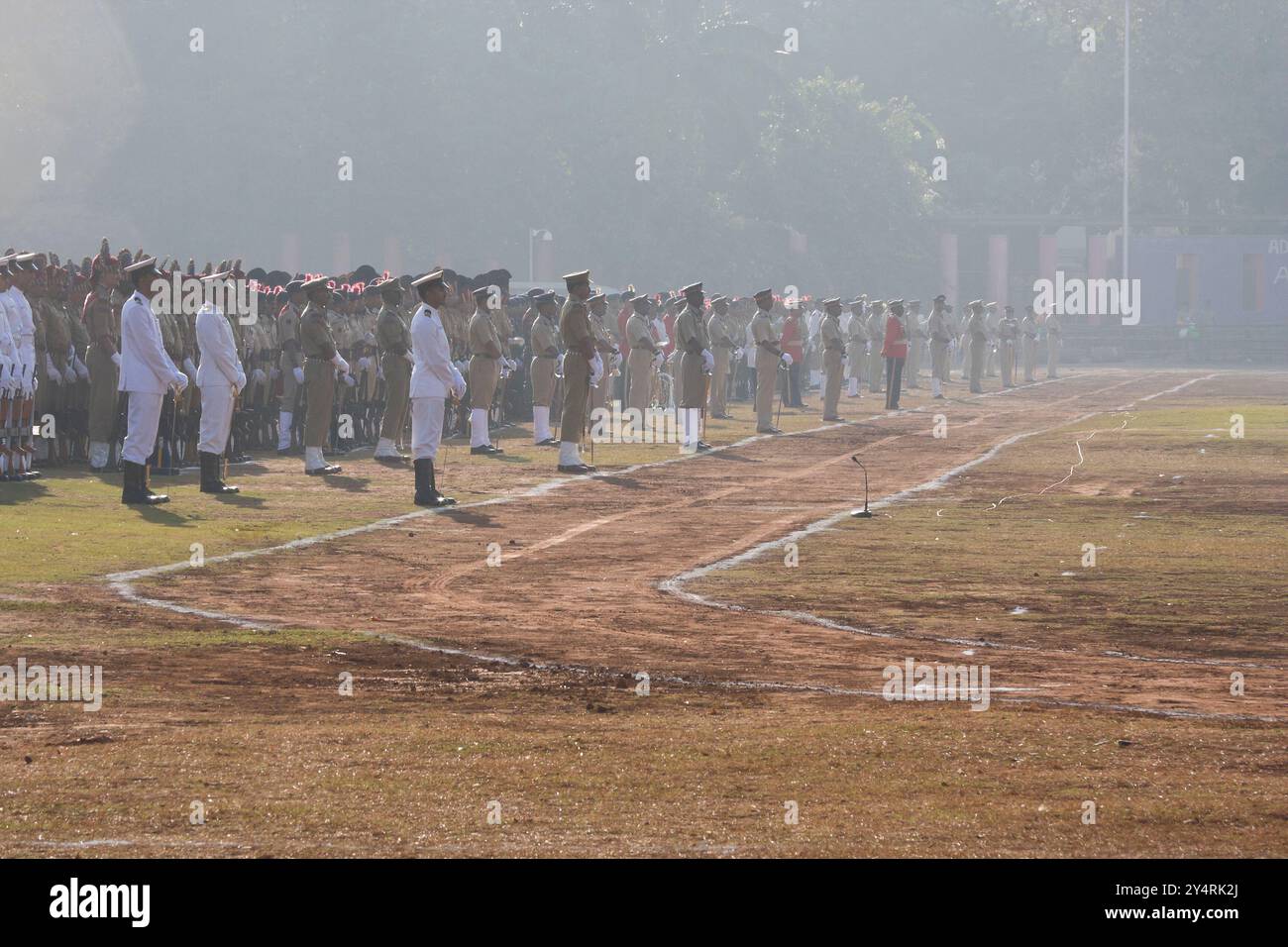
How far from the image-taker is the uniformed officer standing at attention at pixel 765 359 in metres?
29.5

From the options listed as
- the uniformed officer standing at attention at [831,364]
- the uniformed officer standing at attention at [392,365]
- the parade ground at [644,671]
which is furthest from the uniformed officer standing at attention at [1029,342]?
the parade ground at [644,671]

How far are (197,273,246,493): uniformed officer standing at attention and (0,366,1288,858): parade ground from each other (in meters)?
0.42

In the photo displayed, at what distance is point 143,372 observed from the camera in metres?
17.7

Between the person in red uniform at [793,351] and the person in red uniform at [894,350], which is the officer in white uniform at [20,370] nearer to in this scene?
the person in red uniform at [793,351]

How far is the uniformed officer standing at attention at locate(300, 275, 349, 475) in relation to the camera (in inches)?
824

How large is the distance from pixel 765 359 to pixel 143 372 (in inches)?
537

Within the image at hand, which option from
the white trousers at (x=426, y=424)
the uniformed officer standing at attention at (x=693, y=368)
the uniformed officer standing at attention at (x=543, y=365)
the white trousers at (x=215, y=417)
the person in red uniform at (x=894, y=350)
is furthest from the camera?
the person in red uniform at (x=894, y=350)

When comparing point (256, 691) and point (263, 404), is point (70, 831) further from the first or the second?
point (263, 404)

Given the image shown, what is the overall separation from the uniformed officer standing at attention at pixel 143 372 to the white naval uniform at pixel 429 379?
2224 mm

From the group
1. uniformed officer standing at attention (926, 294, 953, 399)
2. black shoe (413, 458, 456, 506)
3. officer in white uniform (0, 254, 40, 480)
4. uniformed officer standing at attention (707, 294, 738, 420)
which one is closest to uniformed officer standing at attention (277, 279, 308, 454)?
officer in white uniform (0, 254, 40, 480)

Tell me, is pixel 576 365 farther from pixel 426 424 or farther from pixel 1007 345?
pixel 1007 345

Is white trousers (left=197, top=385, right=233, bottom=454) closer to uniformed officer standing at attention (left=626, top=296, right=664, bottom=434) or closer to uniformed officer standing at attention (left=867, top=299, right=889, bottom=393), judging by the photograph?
uniformed officer standing at attention (left=626, top=296, right=664, bottom=434)

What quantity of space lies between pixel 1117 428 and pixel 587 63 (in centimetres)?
3379

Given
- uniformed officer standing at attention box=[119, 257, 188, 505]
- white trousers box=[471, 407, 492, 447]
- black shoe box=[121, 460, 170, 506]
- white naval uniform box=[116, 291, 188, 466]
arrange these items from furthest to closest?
1. white trousers box=[471, 407, 492, 447]
2. white naval uniform box=[116, 291, 188, 466]
3. uniformed officer standing at attention box=[119, 257, 188, 505]
4. black shoe box=[121, 460, 170, 506]
